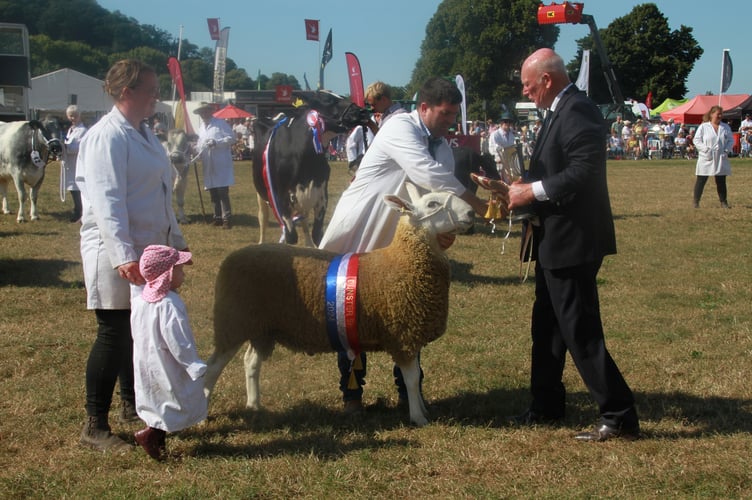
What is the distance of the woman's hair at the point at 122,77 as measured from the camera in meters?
4.04

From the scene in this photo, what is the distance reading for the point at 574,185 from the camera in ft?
13.3

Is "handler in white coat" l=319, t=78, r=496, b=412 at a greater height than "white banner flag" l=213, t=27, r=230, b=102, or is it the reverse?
"white banner flag" l=213, t=27, r=230, b=102

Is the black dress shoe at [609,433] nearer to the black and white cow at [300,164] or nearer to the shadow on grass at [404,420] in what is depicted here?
the shadow on grass at [404,420]

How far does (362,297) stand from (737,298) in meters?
5.44

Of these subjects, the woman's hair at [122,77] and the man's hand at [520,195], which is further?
the man's hand at [520,195]

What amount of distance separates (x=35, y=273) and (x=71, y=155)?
538cm

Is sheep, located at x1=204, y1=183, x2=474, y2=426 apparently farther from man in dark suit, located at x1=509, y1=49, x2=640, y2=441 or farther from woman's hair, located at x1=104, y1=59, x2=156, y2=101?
woman's hair, located at x1=104, y1=59, x2=156, y2=101

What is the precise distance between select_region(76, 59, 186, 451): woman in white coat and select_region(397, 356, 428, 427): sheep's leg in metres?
1.65

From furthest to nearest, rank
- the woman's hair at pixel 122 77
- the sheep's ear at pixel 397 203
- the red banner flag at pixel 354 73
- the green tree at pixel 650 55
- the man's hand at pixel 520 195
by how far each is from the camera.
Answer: the green tree at pixel 650 55
the red banner flag at pixel 354 73
the sheep's ear at pixel 397 203
the man's hand at pixel 520 195
the woman's hair at pixel 122 77

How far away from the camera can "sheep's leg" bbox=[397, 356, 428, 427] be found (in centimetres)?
466

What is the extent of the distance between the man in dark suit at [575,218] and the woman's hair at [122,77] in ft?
7.40

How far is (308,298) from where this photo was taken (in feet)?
14.9

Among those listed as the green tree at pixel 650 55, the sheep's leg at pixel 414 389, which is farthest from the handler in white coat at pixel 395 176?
the green tree at pixel 650 55

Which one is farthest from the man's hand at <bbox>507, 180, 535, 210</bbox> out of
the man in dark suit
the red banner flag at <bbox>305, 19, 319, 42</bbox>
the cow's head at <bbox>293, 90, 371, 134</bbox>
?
the red banner flag at <bbox>305, 19, 319, 42</bbox>
